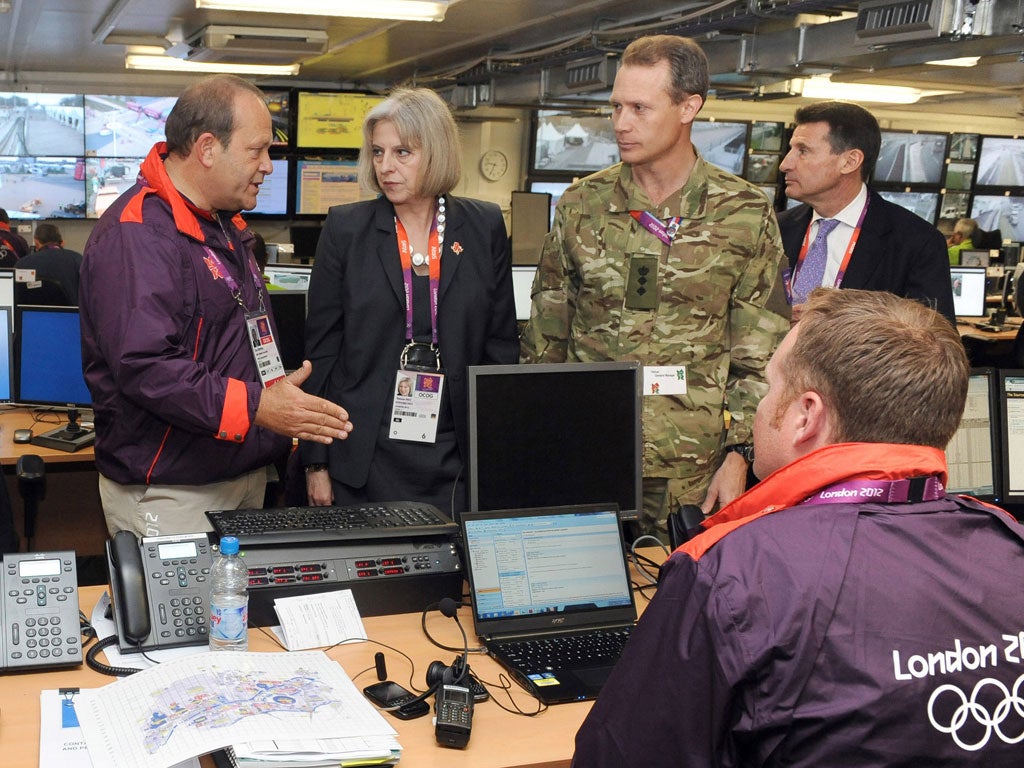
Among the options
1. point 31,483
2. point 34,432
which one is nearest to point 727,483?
point 31,483

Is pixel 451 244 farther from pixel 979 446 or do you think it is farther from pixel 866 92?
pixel 866 92

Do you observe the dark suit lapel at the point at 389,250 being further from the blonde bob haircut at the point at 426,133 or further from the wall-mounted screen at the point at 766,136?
the wall-mounted screen at the point at 766,136

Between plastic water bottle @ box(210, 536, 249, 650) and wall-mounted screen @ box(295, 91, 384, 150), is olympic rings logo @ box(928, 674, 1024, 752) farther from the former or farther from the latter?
wall-mounted screen @ box(295, 91, 384, 150)

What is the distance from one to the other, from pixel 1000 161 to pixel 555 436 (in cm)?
1129

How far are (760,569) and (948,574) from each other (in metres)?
0.22

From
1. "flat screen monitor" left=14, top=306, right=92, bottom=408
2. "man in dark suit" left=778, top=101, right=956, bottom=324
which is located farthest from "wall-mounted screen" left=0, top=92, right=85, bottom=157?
"man in dark suit" left=778, top=101, right=956, bottom=324

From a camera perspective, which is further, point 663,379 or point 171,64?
point 171,64

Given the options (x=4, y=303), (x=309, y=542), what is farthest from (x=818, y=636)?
(x=4, y=303)

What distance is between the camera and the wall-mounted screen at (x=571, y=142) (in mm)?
10695

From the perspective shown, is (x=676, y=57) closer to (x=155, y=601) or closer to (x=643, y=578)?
(x=643, y=578)

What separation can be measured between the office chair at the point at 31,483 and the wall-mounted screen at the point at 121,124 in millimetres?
6809

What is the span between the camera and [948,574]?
1.17 meters

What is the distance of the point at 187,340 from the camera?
7.64 feet

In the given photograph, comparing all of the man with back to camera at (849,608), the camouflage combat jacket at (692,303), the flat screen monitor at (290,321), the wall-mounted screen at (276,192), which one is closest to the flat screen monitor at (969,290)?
the wall-mounted screen at (276,192)
